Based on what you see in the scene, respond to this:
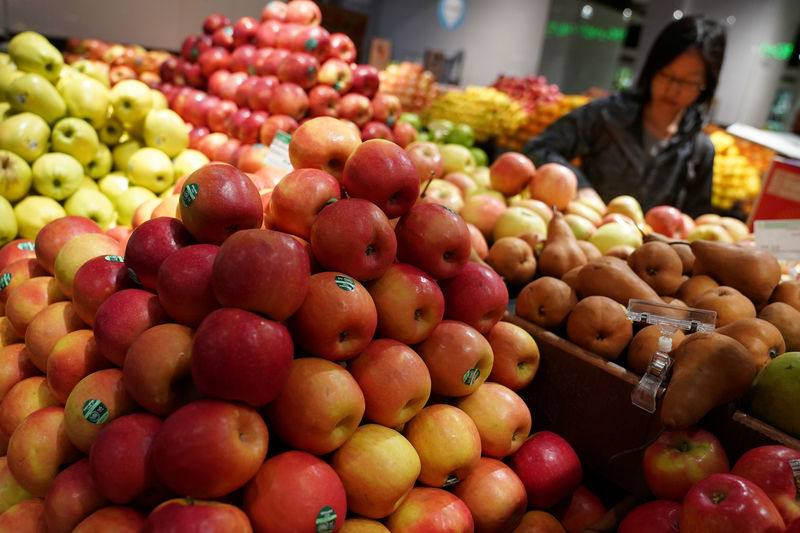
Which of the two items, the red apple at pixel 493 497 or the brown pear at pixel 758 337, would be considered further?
the brown pear at pixel 758 337

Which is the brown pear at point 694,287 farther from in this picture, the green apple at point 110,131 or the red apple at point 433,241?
the green apple at point 110,131

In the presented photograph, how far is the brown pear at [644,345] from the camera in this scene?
1.55 m

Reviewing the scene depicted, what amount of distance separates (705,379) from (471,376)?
22.7 inches

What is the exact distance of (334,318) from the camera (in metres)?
1.08

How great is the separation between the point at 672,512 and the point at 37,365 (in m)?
1.59

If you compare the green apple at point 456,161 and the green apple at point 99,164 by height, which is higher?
the green apple at point 456,161

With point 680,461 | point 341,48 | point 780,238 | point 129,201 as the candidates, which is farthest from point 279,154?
point 780,238

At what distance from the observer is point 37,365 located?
1.37 meters

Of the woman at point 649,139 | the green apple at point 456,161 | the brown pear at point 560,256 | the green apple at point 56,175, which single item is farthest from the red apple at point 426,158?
the green apple at point 56,175

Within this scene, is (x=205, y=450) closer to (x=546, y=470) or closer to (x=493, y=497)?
(x=493, y=497)

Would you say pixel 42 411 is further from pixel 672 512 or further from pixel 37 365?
pixel 672 512

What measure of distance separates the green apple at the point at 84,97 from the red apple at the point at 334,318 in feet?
6.84

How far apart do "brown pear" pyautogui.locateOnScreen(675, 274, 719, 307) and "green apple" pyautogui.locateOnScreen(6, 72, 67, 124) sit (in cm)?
283

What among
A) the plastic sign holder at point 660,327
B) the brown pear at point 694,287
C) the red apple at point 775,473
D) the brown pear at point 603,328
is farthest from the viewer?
the brown pear at point 694,287
